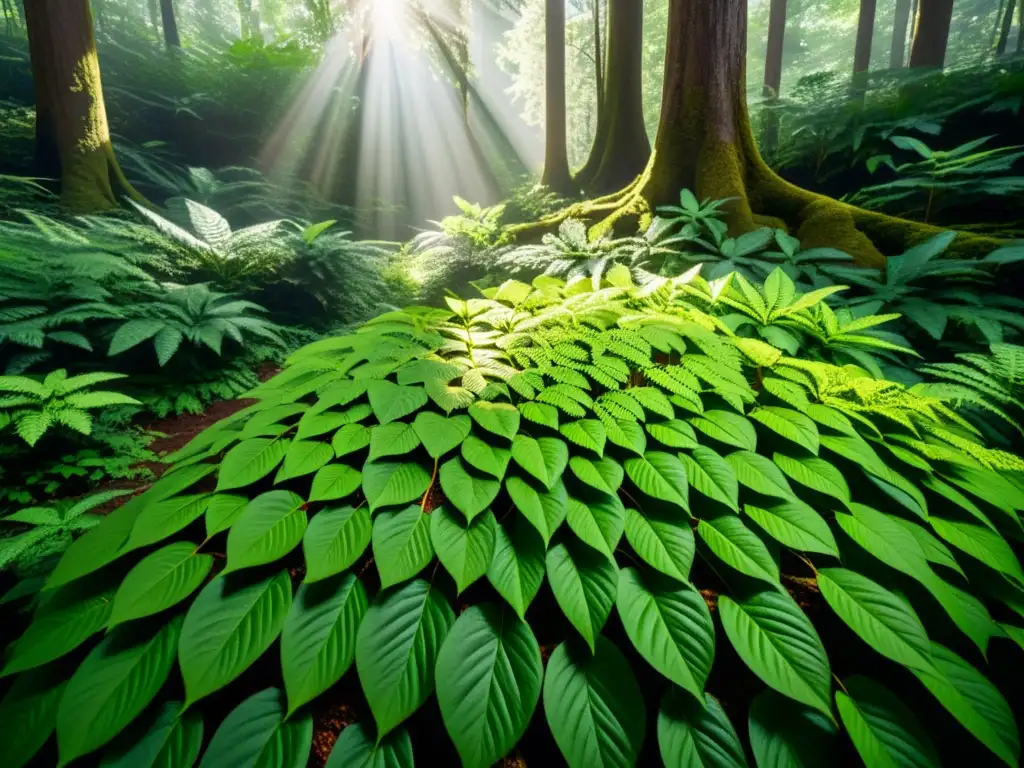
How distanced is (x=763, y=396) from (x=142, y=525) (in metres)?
1.69

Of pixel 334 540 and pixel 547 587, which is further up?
pixel 334 540

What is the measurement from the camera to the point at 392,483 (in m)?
1.04

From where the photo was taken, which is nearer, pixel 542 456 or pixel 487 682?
pixel 487 682

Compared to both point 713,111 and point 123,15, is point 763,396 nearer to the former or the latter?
point 713,111

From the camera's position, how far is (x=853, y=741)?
2.64 ft

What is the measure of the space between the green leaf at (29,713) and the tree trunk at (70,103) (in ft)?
20.8

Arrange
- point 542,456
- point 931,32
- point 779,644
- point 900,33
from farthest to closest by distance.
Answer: point 900,33 < point 931,32 < point 542,456 < point 779,644

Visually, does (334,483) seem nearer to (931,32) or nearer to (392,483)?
(392,483)

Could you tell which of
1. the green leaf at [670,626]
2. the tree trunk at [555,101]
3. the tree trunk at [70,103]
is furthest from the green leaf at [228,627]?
the tree trunk at [555,101]

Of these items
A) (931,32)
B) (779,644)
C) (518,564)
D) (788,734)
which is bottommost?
(788,734)

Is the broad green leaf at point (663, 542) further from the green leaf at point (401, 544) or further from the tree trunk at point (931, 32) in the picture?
the tree trunk at point (931, 32)

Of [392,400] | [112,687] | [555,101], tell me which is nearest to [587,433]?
[392,400]

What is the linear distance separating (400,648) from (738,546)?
729 mm

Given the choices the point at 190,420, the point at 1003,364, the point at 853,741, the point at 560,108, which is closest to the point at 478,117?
the point at 560,108
